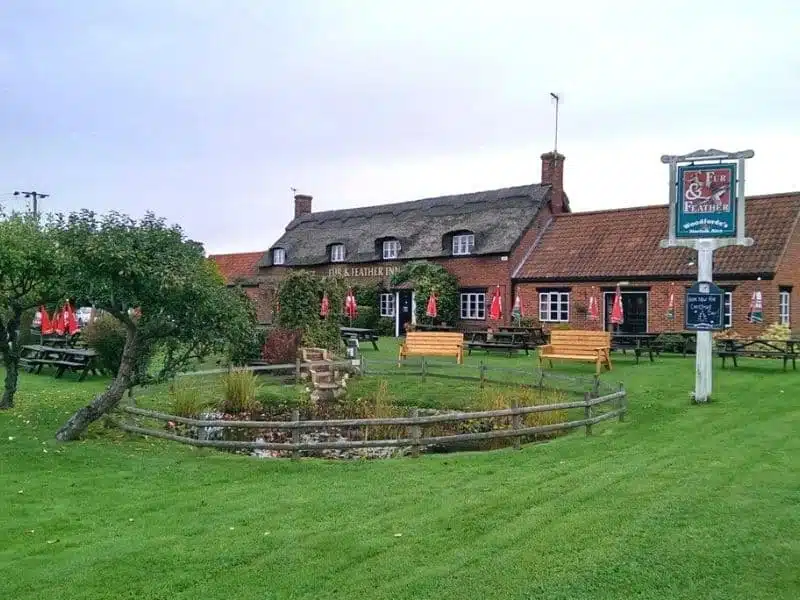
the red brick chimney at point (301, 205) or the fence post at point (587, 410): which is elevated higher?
the red brick chimney at point (301, 205)

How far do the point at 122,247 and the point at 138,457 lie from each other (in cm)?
260

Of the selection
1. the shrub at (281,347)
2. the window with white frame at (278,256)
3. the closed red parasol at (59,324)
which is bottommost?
the shrub at (281,347)

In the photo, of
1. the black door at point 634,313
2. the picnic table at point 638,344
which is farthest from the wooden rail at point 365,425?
the black door at point 634,313

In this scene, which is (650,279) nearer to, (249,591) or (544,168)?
(544,168)

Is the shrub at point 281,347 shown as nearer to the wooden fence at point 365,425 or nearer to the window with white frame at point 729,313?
the wooden fence at point 365,425

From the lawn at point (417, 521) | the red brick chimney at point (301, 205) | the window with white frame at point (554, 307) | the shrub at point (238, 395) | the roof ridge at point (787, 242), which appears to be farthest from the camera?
the red brick chimney at point (301, 205)

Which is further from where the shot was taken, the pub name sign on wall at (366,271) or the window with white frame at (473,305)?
the pub name sign on wall at (366,271)

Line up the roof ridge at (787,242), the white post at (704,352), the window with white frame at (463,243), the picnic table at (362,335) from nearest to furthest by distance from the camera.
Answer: the white post at (704,352) → the roof ridge at (787,242) → the picnic table at (362,335) → the window with white frame at (463,243)

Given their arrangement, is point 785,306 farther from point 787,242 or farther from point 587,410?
point 587,410

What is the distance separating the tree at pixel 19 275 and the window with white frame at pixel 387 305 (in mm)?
20611

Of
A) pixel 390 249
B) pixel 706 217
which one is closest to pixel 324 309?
pixel 706 217

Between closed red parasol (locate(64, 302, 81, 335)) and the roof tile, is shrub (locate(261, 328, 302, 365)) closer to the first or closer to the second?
closed red parasol (locate(64, 302, 81, 335))

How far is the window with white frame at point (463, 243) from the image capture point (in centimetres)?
3184

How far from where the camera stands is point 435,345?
63.3 ft
